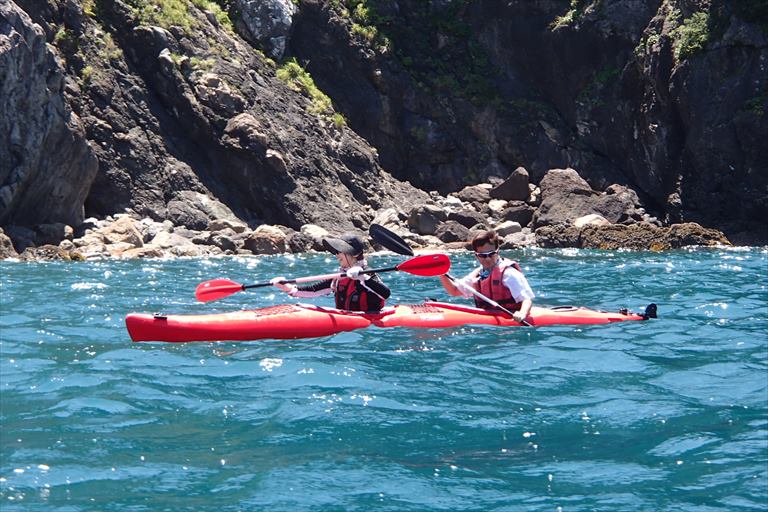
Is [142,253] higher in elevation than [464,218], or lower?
lower

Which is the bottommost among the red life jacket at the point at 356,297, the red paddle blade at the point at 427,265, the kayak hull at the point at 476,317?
the kayak hull at the point at 476,317

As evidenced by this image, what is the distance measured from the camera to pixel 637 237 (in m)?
19.8

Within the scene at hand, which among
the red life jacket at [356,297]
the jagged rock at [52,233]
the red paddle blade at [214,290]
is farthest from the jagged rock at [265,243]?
the red life jacket at [356,297]

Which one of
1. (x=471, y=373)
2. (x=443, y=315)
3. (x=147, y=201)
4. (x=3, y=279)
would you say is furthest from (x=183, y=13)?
(x=471, y=373)

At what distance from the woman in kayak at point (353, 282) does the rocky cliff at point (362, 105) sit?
12.7 meters

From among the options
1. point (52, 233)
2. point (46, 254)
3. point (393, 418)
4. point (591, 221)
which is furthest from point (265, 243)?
point (393, 418)

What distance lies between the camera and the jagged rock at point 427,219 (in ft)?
76.6

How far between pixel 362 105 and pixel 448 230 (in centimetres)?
770

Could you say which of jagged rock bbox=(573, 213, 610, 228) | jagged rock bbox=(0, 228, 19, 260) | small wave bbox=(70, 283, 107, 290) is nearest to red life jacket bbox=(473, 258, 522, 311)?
small wave bbox=(70, 283, 107, 290)

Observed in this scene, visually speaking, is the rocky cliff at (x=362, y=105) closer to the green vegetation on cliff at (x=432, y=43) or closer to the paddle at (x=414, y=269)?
the green vegetation on cliff at (x=432, y=43)

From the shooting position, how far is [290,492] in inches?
147

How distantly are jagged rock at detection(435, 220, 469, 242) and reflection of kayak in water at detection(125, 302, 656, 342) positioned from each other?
1421 cm

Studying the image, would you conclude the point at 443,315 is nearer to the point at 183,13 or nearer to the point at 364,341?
the point at 364,341

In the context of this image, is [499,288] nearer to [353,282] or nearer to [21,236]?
[353,282]
